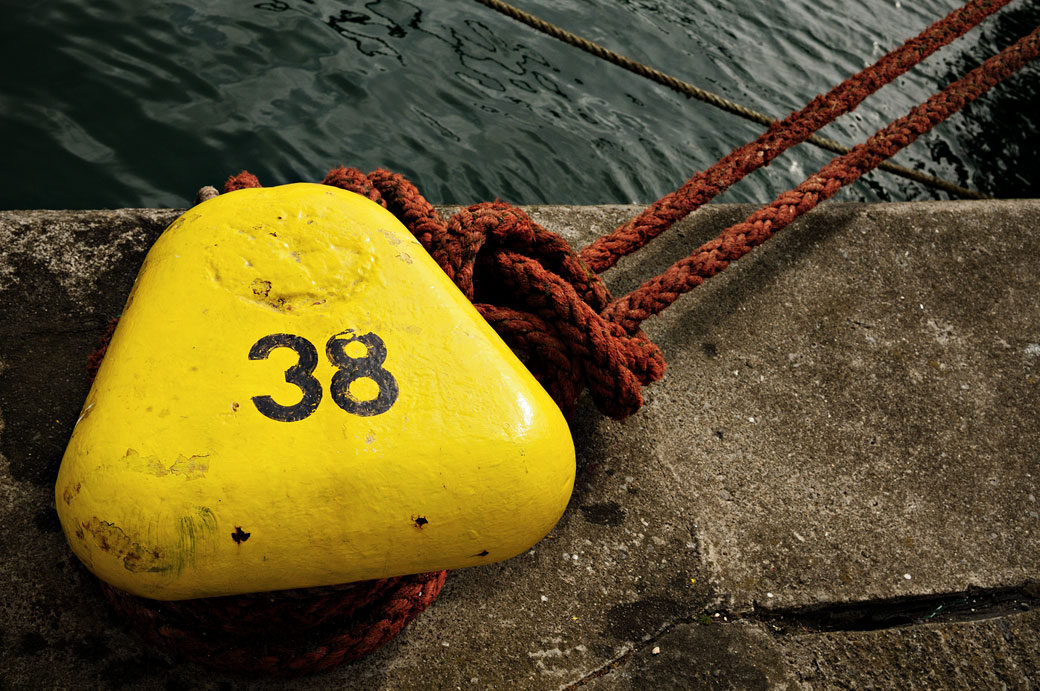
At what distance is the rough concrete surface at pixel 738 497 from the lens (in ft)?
4.50

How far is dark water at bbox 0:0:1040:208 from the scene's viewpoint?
302 centimetres

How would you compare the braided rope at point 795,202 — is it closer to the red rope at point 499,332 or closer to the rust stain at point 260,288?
the red rope at point 499,332

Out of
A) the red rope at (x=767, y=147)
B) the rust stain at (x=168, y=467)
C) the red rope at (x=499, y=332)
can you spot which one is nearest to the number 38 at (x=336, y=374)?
the rust stain at (x=168, y=467)

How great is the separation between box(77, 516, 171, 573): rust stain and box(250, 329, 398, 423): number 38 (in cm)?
23

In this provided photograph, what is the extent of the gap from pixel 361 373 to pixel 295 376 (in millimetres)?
93

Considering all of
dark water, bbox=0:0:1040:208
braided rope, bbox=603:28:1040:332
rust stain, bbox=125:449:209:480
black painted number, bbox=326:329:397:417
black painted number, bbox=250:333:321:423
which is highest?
braided rope, bbox=603:28:1040:332

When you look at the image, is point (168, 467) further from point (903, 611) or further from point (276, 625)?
point (903, 611)

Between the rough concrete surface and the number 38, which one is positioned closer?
the number 38

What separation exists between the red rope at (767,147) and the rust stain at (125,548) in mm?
1201

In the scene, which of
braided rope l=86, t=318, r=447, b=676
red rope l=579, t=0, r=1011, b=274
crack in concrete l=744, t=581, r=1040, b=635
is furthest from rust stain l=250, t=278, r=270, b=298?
crack in concrete l=744, t=581, r=1040, b=635

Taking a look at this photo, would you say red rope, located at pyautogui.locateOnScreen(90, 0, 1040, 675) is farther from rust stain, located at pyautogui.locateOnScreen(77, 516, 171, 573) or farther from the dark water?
the dark water

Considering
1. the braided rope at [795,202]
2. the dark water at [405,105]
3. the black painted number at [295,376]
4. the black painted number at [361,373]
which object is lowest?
the dark water at [405,105]

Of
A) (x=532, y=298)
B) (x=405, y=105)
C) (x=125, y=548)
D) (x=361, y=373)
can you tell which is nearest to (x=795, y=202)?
(x=532, y=298)

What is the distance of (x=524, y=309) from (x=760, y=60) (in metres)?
A: 3.94
